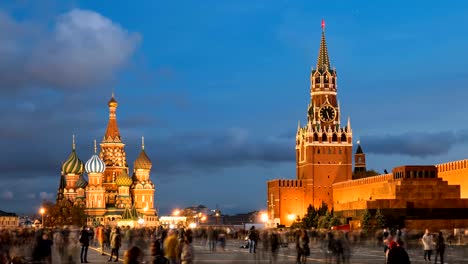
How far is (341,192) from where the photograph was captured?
115 meters

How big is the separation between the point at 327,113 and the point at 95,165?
1293 inches

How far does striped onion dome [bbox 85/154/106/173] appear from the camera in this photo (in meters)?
124

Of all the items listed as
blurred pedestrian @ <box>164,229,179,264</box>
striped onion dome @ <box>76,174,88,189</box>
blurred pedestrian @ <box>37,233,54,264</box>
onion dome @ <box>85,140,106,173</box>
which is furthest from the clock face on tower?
blurred pedestrian @ <box>164,229,179,264</box>

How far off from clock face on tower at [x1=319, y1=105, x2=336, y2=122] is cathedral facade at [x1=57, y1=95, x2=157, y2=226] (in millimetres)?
26298

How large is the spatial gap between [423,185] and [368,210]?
7.36m

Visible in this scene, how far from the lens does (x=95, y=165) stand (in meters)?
125

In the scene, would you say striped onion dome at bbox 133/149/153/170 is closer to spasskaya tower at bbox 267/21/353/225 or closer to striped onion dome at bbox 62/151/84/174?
striped onion dome at bbox 62/151/84/174

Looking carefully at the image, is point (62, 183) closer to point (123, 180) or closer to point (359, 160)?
point (123, 180)

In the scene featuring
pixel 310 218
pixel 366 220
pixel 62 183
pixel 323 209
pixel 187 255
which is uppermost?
pixel 62 183

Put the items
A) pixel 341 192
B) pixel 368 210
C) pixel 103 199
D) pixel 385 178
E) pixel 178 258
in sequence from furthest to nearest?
pixel 103 199
pixel 341 192
pixel 385 178
pixel 368 210
pixel 178 258

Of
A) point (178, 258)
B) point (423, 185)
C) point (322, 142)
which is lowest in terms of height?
point (178, 258)

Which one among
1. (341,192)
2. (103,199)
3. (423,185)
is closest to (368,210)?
(423,185)

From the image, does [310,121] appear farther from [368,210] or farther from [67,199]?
[368,210]

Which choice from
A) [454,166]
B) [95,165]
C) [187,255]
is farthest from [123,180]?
[187,255]
